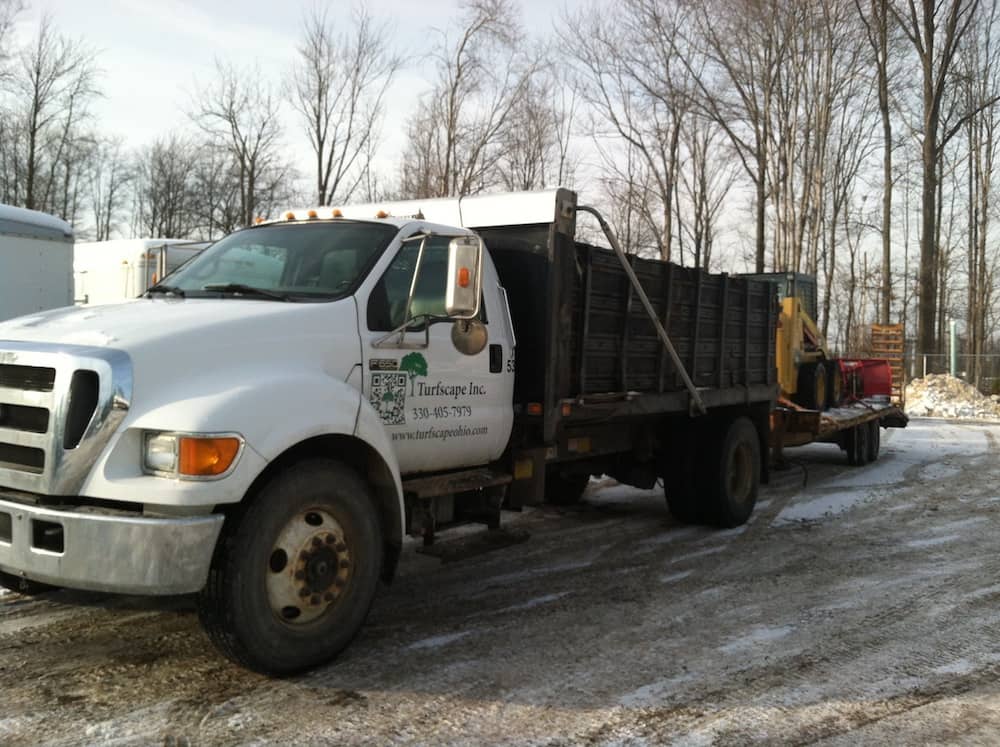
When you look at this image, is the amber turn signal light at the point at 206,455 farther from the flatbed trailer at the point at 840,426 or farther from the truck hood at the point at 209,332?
the flatbed trailer at the point at 840,426

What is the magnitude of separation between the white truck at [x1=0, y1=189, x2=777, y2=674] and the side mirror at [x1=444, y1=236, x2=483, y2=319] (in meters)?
0.01

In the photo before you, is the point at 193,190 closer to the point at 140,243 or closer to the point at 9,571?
the point at 140,243

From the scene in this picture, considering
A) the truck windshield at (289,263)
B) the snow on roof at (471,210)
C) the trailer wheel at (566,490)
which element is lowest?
the trailer wheel at (566,490)

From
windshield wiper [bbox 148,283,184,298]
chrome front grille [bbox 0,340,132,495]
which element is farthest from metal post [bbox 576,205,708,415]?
chrome front grille [bbox 0,340,132,495]

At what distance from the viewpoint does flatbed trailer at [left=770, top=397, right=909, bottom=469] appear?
1063 cm

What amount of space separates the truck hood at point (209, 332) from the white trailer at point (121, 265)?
996 centimetres

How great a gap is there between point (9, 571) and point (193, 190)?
49197mm

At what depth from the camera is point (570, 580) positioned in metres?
6.21

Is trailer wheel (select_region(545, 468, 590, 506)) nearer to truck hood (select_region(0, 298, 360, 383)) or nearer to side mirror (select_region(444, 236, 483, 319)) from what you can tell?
side mirror (select_region(444, 236, 483, 319))

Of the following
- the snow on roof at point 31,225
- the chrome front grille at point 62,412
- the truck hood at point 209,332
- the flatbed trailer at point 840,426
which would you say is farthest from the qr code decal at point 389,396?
the snow on roof at point 31,225

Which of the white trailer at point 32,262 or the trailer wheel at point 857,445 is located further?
the trailer wheel at point 857,445

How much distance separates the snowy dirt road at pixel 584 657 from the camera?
3.72m

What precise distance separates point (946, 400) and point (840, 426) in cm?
1800

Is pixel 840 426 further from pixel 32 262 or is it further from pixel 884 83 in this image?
pixel 884 83
